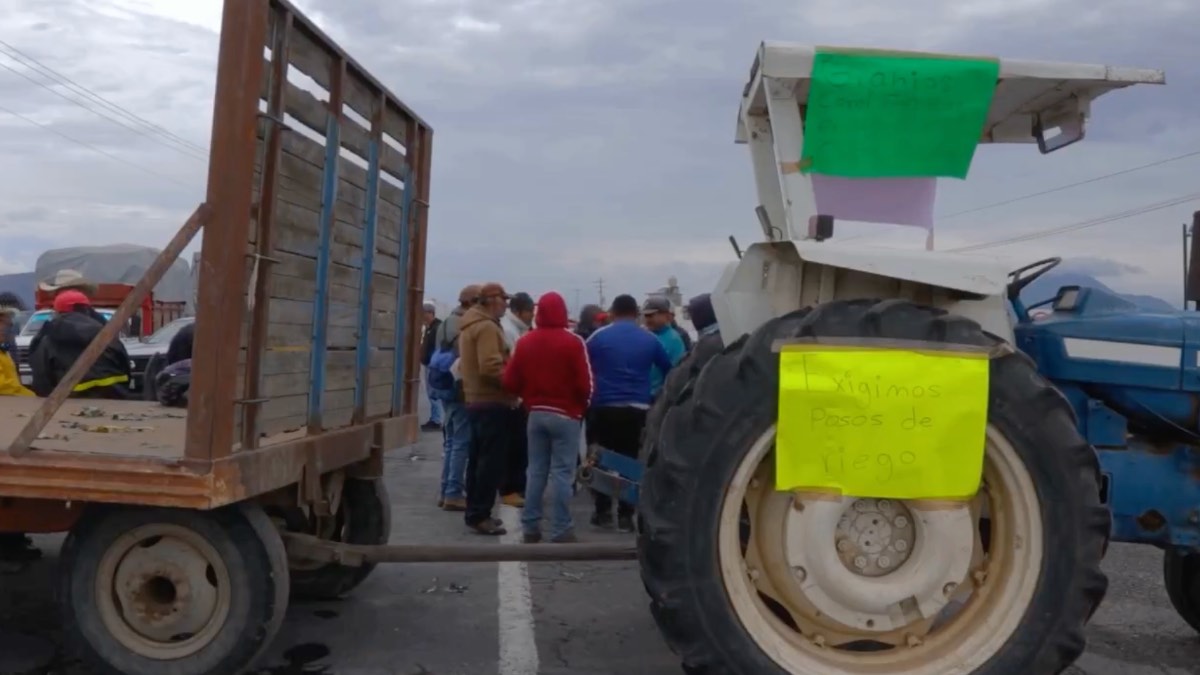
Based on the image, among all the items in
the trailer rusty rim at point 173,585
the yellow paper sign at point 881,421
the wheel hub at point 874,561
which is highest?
the yellow paper sign at point 881,421

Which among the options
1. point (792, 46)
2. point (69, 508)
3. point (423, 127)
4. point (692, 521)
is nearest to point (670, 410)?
point (692, 521)

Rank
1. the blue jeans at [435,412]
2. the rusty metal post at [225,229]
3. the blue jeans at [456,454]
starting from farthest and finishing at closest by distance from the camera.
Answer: the blue jeans at [435,412]
the blue jeans at [456,454]
the rusty metal post at [225,229]

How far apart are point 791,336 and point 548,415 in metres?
3.90

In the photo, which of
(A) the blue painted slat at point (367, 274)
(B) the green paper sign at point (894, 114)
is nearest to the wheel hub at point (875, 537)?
(B) the green paper sign at point (894, 114)

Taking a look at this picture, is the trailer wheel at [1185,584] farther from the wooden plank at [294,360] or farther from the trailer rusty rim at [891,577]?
the wooden plank at [294,360]

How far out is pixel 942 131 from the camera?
13.9 feet

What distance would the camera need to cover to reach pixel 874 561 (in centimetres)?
391

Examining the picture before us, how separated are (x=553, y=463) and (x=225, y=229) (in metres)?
4.14

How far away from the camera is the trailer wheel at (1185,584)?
5.33 meters

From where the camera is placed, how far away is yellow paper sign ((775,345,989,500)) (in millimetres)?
3762

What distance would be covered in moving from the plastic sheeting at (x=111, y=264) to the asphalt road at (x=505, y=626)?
15732 mm

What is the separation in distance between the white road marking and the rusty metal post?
5.59ft

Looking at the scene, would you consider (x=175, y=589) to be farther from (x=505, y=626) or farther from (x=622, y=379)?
(x=622, y=379)

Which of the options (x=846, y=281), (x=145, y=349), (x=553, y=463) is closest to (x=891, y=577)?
(x=846, y=281)
